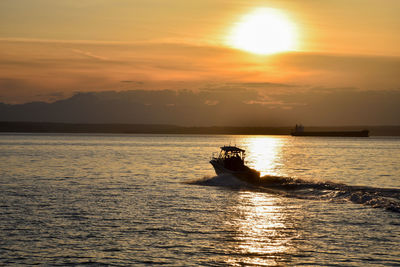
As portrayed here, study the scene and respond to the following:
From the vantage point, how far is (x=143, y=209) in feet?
123

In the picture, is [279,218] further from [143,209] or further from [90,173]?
[90,173]

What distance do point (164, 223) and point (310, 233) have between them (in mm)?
9688

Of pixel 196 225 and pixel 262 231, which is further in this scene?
pixel 196 225

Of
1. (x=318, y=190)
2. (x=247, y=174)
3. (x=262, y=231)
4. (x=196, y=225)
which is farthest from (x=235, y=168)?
(x=262, y=231)

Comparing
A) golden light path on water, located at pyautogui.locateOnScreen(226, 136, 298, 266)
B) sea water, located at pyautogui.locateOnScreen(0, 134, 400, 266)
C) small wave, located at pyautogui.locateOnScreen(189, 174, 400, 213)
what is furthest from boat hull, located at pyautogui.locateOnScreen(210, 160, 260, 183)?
golden light path on water, located at pyautogui.locateOnScreen(226, 136, 298, 266)

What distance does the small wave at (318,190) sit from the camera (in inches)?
1700

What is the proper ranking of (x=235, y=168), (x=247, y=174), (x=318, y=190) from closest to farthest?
(x=318, y=190), (x=247, y=174), (x=235, y=168)

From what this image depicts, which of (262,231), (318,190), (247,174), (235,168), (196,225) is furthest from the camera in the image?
(235,168)

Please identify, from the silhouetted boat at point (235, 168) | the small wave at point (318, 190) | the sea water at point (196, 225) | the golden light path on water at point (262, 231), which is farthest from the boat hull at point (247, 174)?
the golden light path on water at point (262, 231)

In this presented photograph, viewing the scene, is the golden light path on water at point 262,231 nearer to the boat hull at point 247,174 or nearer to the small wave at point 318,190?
the small wave at point 318,190

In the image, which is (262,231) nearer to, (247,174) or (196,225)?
(196,225)

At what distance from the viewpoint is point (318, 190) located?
170 feet

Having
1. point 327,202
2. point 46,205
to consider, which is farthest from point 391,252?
point 46,205

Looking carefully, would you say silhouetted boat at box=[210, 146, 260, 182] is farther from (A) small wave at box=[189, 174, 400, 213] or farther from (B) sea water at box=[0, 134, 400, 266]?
(B) sea water at box=[0, 134, 400, 266]
